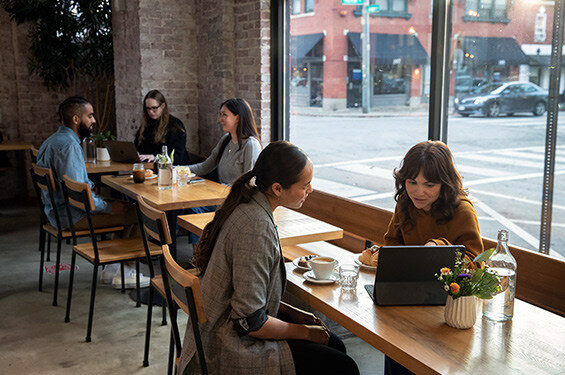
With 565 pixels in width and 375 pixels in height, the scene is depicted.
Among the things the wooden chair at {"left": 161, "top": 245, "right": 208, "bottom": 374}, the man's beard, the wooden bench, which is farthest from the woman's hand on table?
the man's beard

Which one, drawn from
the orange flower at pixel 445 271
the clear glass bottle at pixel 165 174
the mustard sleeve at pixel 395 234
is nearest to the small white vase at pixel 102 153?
the clear glass bottle at pixel 165 174

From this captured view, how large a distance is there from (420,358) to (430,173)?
104cm

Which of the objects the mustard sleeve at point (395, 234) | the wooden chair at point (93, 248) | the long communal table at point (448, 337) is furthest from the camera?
the wooden chair at point (93, 248)

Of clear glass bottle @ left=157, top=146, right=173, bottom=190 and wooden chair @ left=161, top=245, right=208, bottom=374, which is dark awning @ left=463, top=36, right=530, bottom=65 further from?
wooden chair @ left=161, top=245, right=208, bottom=374

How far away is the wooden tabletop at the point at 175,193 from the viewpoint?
12.5 feet

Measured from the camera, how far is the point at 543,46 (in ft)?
10.5

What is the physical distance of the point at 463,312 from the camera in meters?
1.83

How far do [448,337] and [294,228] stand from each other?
1550 mm

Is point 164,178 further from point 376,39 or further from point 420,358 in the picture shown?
point 420,358

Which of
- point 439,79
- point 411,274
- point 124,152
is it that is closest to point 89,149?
point 124,152

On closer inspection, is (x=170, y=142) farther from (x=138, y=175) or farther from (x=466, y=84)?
(x=466, y=84)


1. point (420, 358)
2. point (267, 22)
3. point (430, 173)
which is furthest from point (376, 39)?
point (420, 358)

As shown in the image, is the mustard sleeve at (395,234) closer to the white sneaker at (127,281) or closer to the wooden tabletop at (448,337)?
the wooden tabletop at (448,337)

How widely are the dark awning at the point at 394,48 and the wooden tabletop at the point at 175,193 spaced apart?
1724 mm
